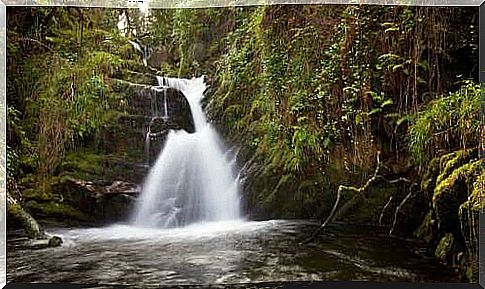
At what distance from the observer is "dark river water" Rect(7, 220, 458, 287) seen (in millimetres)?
3240

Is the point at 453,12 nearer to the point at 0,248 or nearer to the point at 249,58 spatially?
the point at 249,58

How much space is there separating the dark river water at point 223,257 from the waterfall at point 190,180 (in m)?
0.07

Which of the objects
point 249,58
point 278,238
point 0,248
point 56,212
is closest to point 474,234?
point 278,238

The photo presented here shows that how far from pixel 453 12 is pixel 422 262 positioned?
1.31 metres

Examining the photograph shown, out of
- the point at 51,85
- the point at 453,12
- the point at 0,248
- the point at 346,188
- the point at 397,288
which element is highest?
the point at 453,12

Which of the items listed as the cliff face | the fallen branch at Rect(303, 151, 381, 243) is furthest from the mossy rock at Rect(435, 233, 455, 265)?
the cliff face

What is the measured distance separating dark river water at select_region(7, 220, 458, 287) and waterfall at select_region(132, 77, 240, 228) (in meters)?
0.07

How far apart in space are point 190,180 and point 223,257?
0.45 metres

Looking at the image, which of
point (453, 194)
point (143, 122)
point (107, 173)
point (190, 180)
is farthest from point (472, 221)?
point (107, 173)

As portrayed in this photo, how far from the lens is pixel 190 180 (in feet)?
11.3

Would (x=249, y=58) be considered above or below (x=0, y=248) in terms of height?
above

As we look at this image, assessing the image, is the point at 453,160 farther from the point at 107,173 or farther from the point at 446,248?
the point at 107,173

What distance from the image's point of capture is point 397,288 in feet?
10.4

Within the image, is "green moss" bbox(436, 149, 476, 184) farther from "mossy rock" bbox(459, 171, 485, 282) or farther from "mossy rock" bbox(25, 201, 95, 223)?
"mossy rock" bbox(25, 201, 95, 223)
